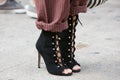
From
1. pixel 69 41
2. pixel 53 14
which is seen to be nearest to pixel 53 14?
pixel 53 14

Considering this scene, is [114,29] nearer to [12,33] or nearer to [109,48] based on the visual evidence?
[109,48]

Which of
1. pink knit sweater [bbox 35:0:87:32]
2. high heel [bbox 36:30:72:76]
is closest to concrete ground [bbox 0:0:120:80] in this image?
high heel [bbox 36:30:72:76]

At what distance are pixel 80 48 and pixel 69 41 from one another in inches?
17.4

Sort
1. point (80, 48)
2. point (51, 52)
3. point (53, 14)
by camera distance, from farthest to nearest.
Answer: point (80, 48) < point (51, 52) < point (53, 14)

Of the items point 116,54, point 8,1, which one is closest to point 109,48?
point 116,54

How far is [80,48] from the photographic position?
2365mm

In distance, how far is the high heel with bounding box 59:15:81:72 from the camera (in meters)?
1.91

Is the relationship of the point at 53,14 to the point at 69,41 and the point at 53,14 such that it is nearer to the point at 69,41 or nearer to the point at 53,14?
the point at 53,14

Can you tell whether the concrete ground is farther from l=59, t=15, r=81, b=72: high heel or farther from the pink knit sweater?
the pink knit sweater

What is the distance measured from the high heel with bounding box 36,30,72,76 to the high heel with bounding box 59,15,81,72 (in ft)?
0.15

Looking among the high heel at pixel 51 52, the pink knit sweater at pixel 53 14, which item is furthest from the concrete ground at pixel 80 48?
the pink knit sweater at pixel 53 14

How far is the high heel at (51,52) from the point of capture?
6.13 ft

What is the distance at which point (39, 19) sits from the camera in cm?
182

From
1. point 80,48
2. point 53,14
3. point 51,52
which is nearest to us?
point 53,14
